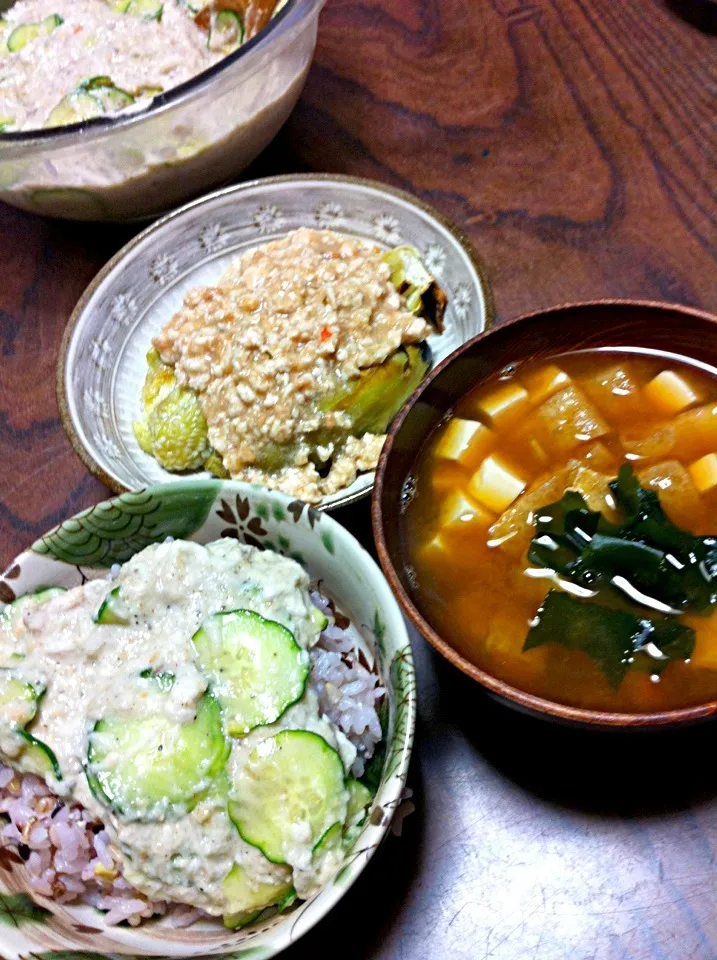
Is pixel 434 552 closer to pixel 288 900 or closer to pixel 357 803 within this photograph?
pixel 357 803

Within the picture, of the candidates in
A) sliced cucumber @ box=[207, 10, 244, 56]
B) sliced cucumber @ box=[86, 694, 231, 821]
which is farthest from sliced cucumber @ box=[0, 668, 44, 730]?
sliced cucumber @ box=[207, 10, 244, 56]

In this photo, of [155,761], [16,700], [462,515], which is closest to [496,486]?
[462,515]

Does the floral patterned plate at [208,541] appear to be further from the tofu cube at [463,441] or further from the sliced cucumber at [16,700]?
the tofu cube at [463,441]

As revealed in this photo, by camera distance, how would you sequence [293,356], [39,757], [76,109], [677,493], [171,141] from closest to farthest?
1. [39,757]
2. [677,493]
3. [293,356]
4. [171,141]
5. [76,109]

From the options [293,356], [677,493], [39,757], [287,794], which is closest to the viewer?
[287,794]

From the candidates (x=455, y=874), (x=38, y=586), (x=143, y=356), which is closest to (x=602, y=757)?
(x=455, y=874)

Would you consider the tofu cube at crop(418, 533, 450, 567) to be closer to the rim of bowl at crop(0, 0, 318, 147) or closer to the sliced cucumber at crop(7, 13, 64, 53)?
the rim of bowl at crop(0, 0, 318, 147)

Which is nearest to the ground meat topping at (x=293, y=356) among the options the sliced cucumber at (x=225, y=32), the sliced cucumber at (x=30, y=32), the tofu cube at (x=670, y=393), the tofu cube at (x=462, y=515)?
the tofu cube at (x=462, y=515)
